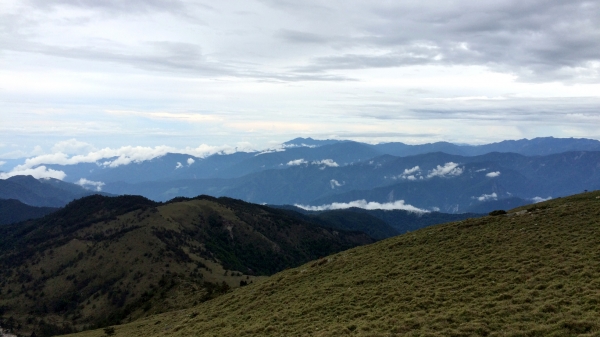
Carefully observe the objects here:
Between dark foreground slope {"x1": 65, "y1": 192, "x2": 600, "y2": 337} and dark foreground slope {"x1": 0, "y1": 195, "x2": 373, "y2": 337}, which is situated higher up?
dark foreground slope {"x1": 65, "y1": 192, "x2": 600, "y2": 337}

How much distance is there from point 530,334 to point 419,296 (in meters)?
9.27

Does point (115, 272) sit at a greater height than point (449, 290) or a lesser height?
lesser

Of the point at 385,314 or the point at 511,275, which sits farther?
the point at 511,275

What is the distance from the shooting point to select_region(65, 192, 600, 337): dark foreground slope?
1959cm

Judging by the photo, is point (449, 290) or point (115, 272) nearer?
point (449, 290)

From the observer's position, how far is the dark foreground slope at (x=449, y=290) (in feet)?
64.3

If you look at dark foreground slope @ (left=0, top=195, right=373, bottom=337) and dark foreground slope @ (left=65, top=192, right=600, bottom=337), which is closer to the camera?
dark foreground slope @ (left=65, top=192, right=600, bottom=337)

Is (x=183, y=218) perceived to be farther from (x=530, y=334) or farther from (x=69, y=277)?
(x=530, y=334)

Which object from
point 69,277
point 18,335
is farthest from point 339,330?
point 69,277

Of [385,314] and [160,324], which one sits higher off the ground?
[385,314]

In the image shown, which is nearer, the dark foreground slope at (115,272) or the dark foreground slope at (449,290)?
the dark foreground slope at (449,290)

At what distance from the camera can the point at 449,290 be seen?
84.8ft

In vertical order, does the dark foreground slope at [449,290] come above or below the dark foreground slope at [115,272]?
above

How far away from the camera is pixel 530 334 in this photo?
55.8ft
